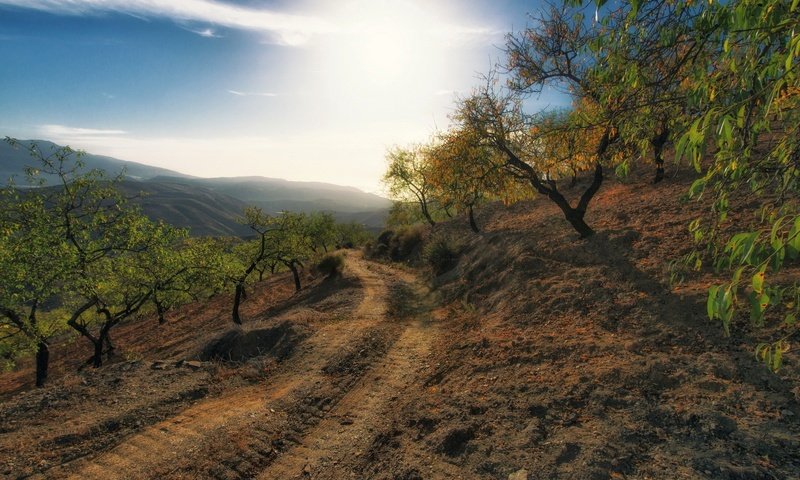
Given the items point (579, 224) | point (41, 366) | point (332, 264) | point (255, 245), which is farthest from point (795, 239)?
point (255, 245)

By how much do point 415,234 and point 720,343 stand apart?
2912 cm

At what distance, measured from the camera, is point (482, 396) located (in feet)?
27.6

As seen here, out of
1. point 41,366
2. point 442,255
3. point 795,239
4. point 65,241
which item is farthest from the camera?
point 442,255

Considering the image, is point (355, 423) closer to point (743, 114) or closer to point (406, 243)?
point (743, 114)

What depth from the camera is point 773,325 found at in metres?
7.57

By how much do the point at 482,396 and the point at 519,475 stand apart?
2.59 m

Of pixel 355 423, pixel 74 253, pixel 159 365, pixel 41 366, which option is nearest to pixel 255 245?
pixel 41 366

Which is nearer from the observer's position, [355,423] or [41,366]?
[355,423]

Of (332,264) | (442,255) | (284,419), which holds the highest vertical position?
(442,255)

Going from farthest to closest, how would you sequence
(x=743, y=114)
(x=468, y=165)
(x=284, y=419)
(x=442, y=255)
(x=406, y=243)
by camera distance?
(x=406, y=243), (x=442, y=255), (x=468, y=165), (x=284, y=419), (x=743, y=114)

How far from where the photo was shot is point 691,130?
263 cm

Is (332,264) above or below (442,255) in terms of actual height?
below

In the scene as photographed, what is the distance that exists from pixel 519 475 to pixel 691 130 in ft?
18.8

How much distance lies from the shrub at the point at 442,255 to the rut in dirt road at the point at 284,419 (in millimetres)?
11083
